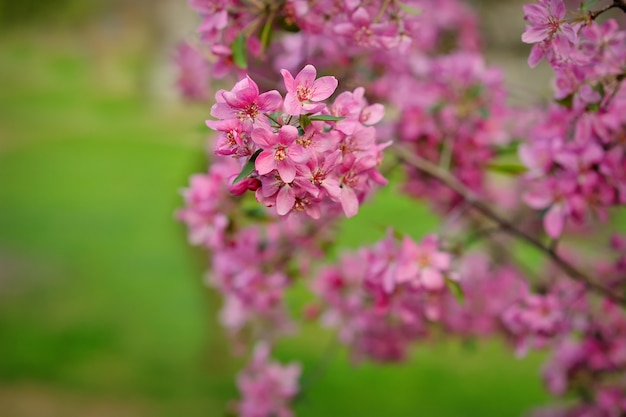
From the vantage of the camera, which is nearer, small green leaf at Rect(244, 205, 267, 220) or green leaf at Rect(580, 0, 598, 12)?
green leaf at Rect(580, 0, 598, 12)

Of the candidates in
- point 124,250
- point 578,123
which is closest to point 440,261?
point 578,123

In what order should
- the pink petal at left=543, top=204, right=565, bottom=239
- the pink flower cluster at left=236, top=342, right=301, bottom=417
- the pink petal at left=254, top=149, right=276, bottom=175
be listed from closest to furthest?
the pink petal at left=254, top=149, right=276, bottom=175 → the pink petal at left=543, top=204, right=565, bottom=239 → the pink flower cluster at left=236, top=342, right=301, bottom=417

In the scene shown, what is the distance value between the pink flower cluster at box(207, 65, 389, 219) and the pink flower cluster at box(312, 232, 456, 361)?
0.32 m

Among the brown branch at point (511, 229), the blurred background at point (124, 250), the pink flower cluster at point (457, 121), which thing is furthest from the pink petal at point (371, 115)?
the blurred background at point (124, 250)

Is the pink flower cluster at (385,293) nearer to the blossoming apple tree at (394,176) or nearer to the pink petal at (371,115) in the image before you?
the blossoming apple tree at (394,176)

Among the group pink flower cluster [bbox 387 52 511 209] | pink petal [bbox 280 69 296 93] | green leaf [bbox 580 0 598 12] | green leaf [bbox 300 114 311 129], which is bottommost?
green leaf [bbox 300 114 311 129]

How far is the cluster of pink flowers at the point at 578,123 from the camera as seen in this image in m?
0.73

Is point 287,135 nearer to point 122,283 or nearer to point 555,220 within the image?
point 555,220

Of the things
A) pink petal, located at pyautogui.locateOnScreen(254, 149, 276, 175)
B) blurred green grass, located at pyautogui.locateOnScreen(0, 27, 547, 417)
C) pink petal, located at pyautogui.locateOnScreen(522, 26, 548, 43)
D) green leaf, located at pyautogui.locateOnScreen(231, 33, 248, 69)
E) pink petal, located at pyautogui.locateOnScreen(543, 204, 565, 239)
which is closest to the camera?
pink petal, located at pyautogui.locateOnScreen(254, 149, 276, 175)

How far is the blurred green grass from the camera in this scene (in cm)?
319

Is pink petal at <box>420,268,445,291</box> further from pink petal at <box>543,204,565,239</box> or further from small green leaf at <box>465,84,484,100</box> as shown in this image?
small green leaf at <box>465,84,484,100</box>

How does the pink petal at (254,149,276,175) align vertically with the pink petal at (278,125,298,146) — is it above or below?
below

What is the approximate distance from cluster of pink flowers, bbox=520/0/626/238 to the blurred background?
633mm

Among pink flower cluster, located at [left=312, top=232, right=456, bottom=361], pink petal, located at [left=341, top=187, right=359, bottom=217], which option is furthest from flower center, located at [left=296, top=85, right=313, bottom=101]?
pink flower cluster, located at [left=312, top=232, right=456, bottom=361]
